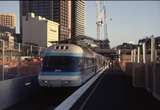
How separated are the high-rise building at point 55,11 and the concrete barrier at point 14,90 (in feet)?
168

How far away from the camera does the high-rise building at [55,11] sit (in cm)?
7612

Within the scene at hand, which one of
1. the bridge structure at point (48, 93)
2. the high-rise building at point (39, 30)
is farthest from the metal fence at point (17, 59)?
the high-rise building at point (39, 30)

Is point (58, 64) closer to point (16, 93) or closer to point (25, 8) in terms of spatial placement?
point (16, 93)

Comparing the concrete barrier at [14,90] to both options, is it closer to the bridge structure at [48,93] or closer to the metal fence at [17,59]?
the bridge structure at [48,93]

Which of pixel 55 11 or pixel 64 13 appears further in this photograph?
pixel 55 11

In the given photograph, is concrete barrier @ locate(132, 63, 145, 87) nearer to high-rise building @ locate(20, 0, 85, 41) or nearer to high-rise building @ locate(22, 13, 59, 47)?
high-rise building @ locate(20, 0, 85, 41)

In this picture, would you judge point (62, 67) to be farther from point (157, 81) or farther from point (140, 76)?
point (140, 76)

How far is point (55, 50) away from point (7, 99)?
880 cm

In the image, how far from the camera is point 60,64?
23.8m

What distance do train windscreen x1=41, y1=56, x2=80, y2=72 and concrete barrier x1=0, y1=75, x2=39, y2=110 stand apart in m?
1.88

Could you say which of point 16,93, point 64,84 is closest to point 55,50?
point 64,84

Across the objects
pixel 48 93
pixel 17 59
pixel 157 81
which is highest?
pixel 17 59

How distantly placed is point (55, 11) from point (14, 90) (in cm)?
7793

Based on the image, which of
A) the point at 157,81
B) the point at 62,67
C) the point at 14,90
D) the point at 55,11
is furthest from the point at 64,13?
the point at 14,90
